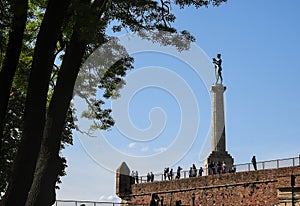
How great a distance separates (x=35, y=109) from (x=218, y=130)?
27.3 metres

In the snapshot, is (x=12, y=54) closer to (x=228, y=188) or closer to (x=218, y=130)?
(x=228, y=188)

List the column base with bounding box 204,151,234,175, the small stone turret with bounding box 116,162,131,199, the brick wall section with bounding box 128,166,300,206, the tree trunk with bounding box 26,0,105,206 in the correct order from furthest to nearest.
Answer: the small stone turret with bounding box 116,162,131,199, the column base with bounding box 204,151,234,175, the brick wall section with bounding box 128,166,300,206, the tree trunk with bounding box 26,0,105,206

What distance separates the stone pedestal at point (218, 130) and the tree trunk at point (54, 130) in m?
24.9

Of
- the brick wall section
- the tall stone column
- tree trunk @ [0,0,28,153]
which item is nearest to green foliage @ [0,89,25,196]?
the brick wall section

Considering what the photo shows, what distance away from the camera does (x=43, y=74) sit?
1202cm

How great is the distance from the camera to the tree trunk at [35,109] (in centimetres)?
1149

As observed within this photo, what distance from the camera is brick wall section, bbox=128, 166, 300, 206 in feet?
92.4

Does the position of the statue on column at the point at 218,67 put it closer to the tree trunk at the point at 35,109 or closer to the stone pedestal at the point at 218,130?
the stone pedestal at the point at 218,130

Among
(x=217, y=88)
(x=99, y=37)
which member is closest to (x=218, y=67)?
(x=217, y=88)

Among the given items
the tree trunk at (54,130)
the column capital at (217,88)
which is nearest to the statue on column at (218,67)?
the column capital at (217,88)

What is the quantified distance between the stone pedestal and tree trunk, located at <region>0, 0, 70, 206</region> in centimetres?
2567

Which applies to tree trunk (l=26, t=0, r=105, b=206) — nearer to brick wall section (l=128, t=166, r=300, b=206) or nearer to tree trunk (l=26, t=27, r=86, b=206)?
tree trunk (l=26, t=27, r=86, b=206)

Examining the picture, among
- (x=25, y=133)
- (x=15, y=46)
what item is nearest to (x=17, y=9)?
(x=15, y=46)

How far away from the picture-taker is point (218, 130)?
1502 inches
